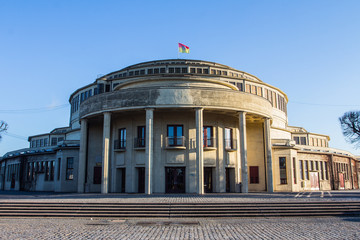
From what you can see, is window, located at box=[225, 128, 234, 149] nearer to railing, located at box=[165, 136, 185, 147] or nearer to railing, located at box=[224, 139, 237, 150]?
railing, located at box=[224, 139, 237, 150]

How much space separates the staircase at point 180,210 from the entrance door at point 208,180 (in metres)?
11.7

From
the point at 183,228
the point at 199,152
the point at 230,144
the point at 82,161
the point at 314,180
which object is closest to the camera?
the point at 183,228

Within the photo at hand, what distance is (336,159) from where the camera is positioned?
4975cm

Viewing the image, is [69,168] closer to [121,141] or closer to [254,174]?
[121,141]

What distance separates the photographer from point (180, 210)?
16.9 metres

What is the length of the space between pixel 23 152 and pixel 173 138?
97.0ft

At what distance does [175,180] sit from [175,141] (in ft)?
11.1

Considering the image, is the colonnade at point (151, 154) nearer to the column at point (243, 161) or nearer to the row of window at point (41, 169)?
the column at point (243, 161)

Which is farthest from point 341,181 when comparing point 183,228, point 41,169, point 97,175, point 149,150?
point 183,228

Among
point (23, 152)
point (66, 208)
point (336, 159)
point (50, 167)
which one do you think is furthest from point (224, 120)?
point (23, 152)

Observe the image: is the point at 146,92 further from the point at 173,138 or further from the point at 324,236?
the point at 324,236

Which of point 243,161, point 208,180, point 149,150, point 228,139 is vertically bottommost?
point 208,180

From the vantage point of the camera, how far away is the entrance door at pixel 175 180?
2875 centimetres

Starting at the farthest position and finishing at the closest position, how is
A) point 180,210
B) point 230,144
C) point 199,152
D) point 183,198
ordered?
point 230,144
point 199,152
point 183,198
point 180,210
